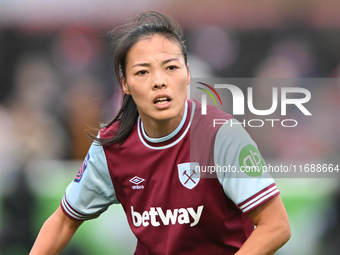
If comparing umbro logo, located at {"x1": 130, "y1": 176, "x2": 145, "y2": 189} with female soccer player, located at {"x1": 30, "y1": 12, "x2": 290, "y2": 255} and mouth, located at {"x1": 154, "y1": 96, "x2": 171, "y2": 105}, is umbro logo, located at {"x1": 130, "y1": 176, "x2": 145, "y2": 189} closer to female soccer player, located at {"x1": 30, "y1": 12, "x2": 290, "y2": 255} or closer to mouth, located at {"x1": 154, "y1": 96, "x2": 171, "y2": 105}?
female soccer player, located at {"x1": 30, "y1": 12, "x2": 290, "y2": 255}

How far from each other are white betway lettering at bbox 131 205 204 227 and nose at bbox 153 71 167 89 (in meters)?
0.52

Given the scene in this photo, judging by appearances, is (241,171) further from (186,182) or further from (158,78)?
(158,78)

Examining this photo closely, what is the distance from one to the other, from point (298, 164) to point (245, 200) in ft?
9.16

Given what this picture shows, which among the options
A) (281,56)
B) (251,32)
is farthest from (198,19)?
(281,56)

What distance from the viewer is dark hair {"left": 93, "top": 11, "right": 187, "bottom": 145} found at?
1851 mm

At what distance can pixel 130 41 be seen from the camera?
1838mm

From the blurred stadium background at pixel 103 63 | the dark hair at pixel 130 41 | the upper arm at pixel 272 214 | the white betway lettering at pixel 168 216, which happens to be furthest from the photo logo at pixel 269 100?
the upper arm at pixel 272 214

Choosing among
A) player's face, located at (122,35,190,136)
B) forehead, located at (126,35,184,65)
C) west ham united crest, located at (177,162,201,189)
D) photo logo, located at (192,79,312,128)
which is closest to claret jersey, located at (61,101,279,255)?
west ham united crest, located at (177,162,201,189)

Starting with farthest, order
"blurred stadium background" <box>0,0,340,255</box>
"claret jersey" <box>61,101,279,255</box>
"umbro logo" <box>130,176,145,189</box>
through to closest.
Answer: "blurred stadium background" <box>0,0,340,255</box>
"umbro logo" <box>130,176,145,189</box>
"claret jersey" <box>61,101,279,255</box>

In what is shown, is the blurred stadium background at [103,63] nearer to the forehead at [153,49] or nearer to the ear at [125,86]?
the ear at [125,86]

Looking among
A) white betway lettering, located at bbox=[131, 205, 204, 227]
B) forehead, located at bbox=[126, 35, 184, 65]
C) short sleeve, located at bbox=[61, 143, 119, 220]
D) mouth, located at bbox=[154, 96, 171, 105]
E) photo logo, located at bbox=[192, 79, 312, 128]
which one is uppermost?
photo logo, located at bbox=[192, 79, 312, 128]

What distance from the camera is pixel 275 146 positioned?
4297 millimetres

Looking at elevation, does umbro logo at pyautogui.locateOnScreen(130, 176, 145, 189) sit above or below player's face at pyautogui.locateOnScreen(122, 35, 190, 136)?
below

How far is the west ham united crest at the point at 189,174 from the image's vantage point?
1.75 metres
